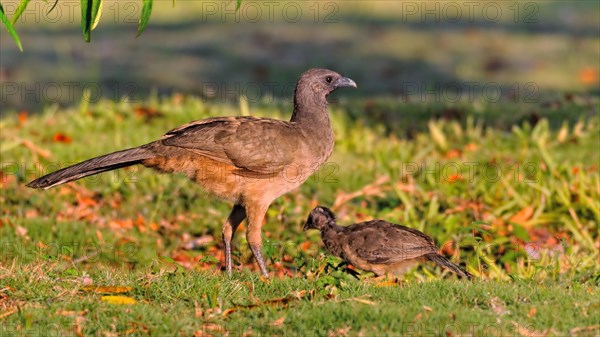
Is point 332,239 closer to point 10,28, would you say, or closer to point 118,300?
point 118,300

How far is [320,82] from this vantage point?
25.9ft

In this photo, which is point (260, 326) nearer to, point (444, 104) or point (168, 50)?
point (444, 104)

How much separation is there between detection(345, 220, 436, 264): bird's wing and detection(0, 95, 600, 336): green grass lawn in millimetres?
212

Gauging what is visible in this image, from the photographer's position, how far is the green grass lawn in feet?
17.3

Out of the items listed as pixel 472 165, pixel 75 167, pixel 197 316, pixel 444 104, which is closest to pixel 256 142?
pixel 75 167

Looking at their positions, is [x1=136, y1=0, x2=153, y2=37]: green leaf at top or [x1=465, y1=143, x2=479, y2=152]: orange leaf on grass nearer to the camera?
[x1=136, y1=0, x2=153, y2=37]: green leaf at top

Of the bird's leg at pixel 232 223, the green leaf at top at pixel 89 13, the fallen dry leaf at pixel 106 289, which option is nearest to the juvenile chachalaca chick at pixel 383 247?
the bird's leg at pixel 232 223

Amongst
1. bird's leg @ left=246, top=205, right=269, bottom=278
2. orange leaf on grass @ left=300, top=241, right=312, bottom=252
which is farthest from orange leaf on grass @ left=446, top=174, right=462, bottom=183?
bird's leg @ left=246, top=205, right=269, bottom=278

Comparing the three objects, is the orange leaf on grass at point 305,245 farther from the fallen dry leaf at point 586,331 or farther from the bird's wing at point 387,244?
the fallen dry leaf at point 586,331

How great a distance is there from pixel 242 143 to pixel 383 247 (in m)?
1.31

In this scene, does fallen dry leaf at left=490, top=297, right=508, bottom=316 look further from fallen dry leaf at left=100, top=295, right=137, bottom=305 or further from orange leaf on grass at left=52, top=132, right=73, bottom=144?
orange leaf on grass at left=52, top=132, right=73, bottom=144

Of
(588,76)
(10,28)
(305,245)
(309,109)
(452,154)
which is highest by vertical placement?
(10,28)

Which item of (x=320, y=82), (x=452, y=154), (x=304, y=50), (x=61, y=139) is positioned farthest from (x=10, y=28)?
(x=304, y=50)

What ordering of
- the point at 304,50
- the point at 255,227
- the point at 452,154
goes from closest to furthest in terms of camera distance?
the point at 255,227 → the point at 452,154 → the point at 304,50
